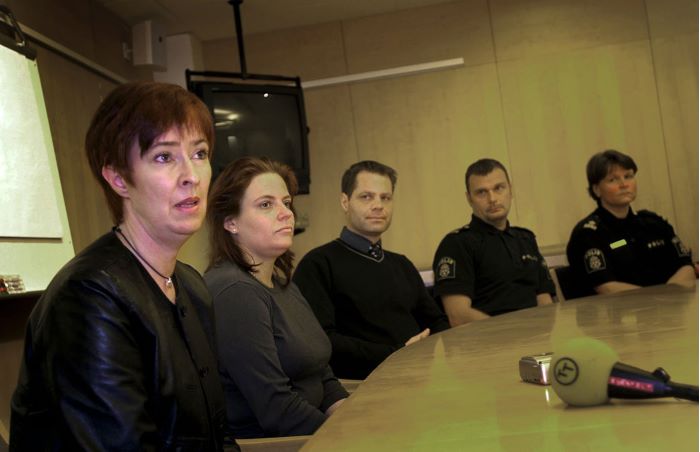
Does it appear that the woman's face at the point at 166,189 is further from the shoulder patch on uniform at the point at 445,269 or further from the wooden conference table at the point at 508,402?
the shoulder patch on uniform at the point at 445,269

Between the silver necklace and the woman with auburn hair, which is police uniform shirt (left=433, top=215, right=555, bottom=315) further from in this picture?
the silver necklace

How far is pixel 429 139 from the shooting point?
6.63 m

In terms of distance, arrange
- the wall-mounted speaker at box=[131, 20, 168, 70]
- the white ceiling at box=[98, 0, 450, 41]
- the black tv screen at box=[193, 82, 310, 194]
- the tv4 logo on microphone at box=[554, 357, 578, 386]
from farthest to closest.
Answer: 1. the wall-mounted speaker at box=[131, 20, 168, 70]
2. the white ceiling at box=[98, 0, 450, 41]
3. the black tv screen at box=[193, 82, 310, 194]
4. the tv4 logo on microphone at box=[554, 357, 578, 386]

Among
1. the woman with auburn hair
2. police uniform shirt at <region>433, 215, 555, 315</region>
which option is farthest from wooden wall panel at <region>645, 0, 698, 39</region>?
the woman with auburn hair

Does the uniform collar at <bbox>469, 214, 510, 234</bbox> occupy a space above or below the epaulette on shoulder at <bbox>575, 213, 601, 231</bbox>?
above

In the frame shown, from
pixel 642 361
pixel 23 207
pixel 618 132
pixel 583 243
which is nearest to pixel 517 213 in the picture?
pixel 618 132

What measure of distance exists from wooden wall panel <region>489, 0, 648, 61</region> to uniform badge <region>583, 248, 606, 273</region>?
2649mm

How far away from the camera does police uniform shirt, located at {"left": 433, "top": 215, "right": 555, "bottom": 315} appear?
3.90 metres

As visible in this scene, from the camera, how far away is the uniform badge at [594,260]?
4.29 m

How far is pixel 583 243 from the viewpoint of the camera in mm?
4375

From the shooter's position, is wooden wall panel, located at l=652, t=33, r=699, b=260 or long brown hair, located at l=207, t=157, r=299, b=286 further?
wooden wall panel, located at l=652, t=33, r=699, b=260

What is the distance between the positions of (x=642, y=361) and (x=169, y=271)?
92cm

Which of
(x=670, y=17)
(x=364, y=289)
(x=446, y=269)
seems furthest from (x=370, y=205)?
(x=670, y=17)

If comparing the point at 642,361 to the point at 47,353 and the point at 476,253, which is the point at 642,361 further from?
the point at 476,253
